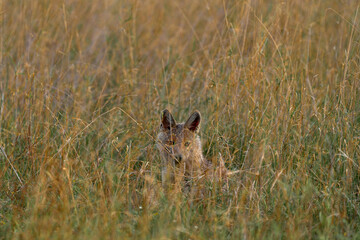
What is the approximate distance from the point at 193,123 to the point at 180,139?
0.20 metres

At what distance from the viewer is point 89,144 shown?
4.98 m

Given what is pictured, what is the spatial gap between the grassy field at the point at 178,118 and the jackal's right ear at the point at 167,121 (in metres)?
0.19

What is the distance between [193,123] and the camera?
16.6 ft

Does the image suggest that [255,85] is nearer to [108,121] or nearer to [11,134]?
[108,121]

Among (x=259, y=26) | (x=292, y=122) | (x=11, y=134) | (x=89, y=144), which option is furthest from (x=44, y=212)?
(x=259, y=26)

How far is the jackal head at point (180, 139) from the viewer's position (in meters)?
4.95

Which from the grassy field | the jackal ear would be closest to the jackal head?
the jackal ear

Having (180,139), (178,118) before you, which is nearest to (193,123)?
(180,139)

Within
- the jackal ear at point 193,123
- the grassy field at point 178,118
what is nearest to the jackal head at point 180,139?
the jackal ear at point 193,123

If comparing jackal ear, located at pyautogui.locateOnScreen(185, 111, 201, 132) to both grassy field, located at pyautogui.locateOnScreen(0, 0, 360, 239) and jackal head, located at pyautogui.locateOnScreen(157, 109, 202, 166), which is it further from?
grassy field, located at pyautogui.locateOnScreen(0, 0, 360, 239)

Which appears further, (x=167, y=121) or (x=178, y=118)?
(x=178, y=118)

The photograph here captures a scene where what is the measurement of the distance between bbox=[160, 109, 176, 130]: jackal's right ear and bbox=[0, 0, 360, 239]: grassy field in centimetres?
19

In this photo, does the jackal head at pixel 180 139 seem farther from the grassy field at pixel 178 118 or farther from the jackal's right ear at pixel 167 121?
the grassy field at pixel 178 118

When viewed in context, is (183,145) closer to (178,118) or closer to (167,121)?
(167,121)
